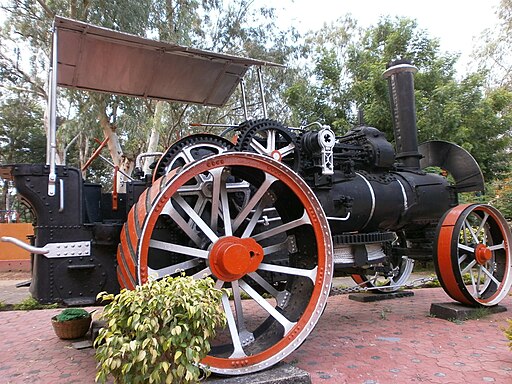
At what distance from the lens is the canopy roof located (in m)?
3.90

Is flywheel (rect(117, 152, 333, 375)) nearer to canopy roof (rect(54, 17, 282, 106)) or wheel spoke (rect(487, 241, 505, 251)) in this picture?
canopy roof (rect(54, 17, 282, 106))

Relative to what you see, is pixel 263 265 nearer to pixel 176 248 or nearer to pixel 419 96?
pixel 176 248

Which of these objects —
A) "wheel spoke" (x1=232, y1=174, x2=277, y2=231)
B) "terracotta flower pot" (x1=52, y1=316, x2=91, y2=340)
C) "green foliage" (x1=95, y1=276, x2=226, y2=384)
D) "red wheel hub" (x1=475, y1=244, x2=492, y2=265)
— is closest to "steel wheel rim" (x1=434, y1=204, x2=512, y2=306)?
"red wheel hub" (x1=475, y1=244, x2=492, y2=265)

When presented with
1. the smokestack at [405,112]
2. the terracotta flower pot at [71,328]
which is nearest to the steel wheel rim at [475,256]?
the smokestack at [405,112]

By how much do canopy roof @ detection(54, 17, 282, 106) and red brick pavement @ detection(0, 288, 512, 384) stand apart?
292cm

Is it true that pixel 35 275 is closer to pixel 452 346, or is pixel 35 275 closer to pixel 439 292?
pixel 452 346

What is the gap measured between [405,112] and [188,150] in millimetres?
3417

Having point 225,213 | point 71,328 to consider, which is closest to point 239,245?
point 225,213

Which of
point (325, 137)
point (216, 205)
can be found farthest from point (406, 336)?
point (216, 205)

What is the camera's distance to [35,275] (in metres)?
3.36

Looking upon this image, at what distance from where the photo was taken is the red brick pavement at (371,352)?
3398mm

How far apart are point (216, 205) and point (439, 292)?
5.49 meters

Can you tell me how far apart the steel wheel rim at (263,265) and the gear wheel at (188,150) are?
1.93 feet

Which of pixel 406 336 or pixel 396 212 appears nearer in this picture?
pixel 406 336
